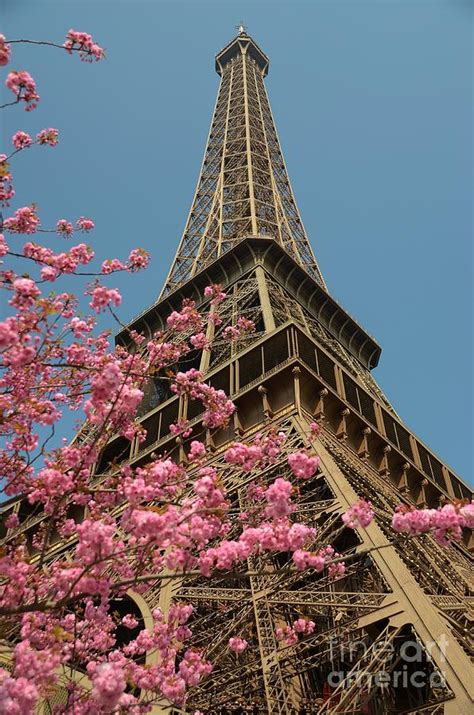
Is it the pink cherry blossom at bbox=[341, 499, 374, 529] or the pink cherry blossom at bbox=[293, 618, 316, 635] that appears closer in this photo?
the pink cherry blossom at bbox=[341, 499, 374, 529]

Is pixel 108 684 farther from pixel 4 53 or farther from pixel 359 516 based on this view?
pixel 4 53

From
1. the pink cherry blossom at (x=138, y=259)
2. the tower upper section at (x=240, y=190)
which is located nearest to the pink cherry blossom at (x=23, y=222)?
the pink cherry blossom at (x=138, y=259)

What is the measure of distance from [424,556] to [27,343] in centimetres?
1098

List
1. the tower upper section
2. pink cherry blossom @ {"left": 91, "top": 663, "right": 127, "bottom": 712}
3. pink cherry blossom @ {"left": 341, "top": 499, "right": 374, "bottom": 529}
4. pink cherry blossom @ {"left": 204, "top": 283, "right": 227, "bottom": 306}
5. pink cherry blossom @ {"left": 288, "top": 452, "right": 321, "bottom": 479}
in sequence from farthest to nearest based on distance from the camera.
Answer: the tower upper section, pink cherry blossom @ {"left": 204, "top": 283, "right": 227, "bottom": 306}, pink cherry blossom @ {"left": 288, "top": 452, "right": 321, "bottom": 479}, pink cherry blossom @ {"left": 341, "top": 499, "right": 374, "bottom": 529}, pink cherry blossom @ {"left": 91, "top": 663, "right": 127, "bottom": 712}

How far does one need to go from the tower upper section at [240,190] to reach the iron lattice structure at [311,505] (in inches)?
9.7

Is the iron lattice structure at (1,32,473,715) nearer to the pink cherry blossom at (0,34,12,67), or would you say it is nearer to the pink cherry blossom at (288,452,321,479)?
the pink cherry blossom at (288,452,321,479)

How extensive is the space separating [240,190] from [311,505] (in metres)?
38.5

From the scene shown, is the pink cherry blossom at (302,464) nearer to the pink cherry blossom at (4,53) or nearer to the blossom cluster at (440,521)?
the blossom cluster at (440,521)

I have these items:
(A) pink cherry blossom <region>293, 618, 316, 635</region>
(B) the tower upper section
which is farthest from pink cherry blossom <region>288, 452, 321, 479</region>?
(B) the tower upper section

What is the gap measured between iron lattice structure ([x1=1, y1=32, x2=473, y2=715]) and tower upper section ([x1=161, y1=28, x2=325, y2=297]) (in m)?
0.25

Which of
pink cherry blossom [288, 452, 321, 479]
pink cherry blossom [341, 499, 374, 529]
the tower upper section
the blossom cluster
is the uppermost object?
the tower upper section

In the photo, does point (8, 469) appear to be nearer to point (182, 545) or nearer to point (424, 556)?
point (182, 545)

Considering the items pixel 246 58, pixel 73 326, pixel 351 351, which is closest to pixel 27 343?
pixel 73 326

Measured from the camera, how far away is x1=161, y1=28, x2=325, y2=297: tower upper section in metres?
43.5
